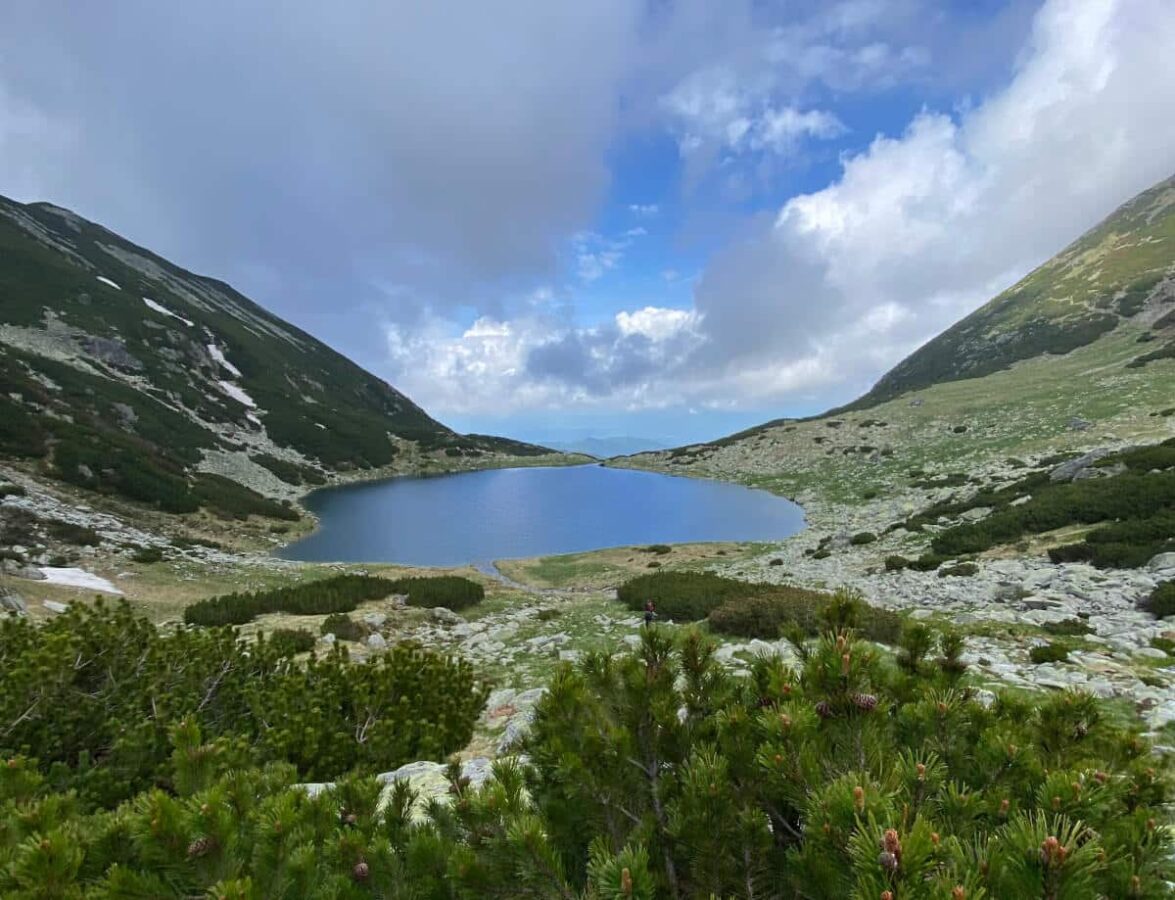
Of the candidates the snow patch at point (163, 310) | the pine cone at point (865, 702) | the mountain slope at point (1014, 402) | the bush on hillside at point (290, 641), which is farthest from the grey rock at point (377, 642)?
the snow patch at point (163, 310)

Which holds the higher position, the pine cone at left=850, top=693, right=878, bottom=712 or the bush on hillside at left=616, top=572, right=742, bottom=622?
the pine cone at left=850, top=693, right=878, bottom=712

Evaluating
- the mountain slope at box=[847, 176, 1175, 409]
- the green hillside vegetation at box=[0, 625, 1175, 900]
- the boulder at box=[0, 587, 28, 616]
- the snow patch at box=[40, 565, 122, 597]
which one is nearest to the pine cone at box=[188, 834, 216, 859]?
the green hillside vegetation at box=[0, 625, 1175, 900]

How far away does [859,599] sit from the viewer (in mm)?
3607

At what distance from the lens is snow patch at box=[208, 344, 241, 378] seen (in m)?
91.6

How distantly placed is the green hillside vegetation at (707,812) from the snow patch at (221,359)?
343 ft

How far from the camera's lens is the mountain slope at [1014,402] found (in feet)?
126

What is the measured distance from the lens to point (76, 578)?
20.8m

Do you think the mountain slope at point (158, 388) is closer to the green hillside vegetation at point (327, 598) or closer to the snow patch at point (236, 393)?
the snow patch at point (236, 393)

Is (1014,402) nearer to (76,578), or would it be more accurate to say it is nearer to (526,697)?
(526,697)

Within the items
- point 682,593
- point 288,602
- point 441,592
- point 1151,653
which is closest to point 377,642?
point 288,602

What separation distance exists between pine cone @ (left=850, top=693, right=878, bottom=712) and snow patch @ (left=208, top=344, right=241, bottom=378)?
106 meters

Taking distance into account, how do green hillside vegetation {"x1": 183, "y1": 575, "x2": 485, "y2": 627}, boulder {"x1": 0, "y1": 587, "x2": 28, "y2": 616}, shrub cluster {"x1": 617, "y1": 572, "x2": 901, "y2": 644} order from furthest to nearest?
green hillside vegetation {"x1": 183, "y1": 575, "x2": 485, "y2": 627}, boulder {"x1": 0, "y1": 587, "x2": 28, "y2": 616}, shrub cluster {"x1": 617, "y1": 572, "x2": 901, "y2": 644}

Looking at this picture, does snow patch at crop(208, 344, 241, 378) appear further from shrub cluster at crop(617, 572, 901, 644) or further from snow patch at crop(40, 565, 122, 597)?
shrub cluster at crop(617, 572, 901, 644)

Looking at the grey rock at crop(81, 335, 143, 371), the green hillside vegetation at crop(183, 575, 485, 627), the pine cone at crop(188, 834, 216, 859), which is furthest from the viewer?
the grey rock at crop(81, 335, 143, 371)
